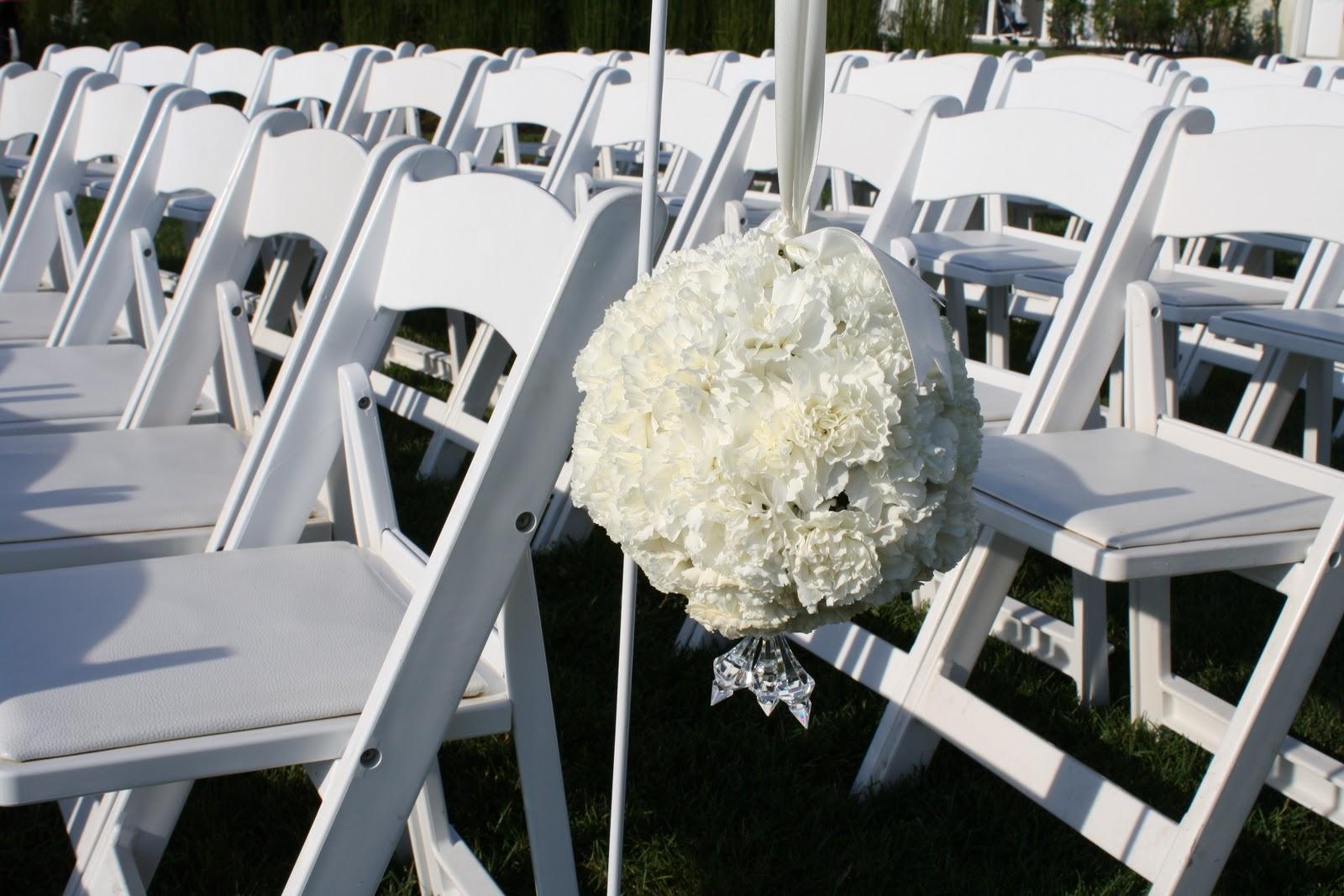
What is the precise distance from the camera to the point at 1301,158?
2143 mm

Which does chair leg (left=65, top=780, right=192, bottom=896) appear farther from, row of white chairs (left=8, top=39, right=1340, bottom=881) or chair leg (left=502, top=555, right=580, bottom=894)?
chair leg (left=502, top=555, right=580, bottom=894)

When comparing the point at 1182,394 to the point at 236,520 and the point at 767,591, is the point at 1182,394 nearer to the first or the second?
the point at 236,520

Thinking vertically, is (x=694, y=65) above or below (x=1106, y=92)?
below

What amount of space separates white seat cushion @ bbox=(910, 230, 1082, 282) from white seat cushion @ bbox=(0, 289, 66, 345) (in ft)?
7.18

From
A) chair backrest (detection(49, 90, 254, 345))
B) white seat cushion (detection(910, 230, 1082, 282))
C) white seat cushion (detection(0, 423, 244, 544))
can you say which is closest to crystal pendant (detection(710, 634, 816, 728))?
white seat cushion (detection(0, 423, 244, 544))

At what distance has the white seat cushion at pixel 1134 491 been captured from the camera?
1.81 metres

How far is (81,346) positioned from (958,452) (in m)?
2.53

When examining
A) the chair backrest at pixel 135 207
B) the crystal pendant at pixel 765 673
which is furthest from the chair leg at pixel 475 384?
the crystal pendant at pixel 765 673

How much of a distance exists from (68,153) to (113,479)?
204 centimetres

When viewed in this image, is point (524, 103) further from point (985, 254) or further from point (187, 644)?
point (187, 644)

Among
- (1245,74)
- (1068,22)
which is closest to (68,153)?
(1245,74)

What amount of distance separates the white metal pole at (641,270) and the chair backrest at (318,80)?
4.24 meters

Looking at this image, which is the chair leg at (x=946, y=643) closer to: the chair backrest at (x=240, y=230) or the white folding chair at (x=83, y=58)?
the chair backrest at (x=240, y=230)

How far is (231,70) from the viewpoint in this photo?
20.7 ft
